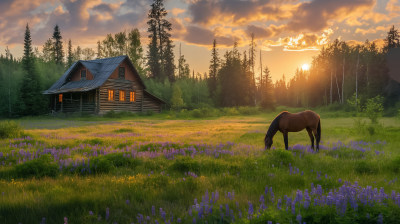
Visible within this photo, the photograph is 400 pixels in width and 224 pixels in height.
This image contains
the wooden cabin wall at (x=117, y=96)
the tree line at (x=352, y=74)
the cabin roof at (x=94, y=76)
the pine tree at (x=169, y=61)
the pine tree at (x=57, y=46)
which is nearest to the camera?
the cabin roof at (x=94, y=76)

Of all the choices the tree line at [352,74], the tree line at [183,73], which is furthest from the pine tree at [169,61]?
the tree line at [352,74]

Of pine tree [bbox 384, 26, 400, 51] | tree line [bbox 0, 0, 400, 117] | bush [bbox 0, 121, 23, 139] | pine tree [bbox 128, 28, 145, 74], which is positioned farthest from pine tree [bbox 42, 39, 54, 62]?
pine tree [bbox 384, 26, 400, 51]

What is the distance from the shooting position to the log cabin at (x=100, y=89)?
40.8m

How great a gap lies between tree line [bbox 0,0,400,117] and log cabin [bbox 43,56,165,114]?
4873 millimetres

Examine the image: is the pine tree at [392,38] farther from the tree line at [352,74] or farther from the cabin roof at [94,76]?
the cabin roof at [94,76]

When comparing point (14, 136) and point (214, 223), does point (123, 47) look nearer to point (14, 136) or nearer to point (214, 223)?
point (14, 136)

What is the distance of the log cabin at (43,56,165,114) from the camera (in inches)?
1604

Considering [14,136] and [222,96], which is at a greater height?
[222,96]

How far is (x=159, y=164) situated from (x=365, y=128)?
1437 centimetres

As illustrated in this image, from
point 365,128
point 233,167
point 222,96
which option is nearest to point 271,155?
point 233,167

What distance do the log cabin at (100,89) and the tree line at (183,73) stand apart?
487 cm

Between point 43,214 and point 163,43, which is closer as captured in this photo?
point 43,214

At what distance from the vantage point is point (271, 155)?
6.75 m

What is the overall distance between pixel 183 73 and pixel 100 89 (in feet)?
205
